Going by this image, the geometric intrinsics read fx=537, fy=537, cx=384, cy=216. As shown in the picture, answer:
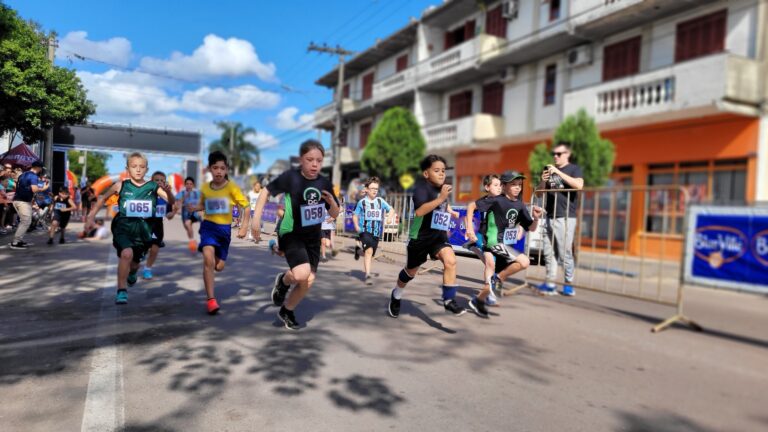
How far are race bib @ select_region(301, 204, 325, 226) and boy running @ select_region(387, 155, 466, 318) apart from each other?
39.2 inches

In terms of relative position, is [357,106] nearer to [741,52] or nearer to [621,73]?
[621,73]

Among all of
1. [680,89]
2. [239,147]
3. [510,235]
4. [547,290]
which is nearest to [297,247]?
[510,235]

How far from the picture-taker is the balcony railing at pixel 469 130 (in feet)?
71.5

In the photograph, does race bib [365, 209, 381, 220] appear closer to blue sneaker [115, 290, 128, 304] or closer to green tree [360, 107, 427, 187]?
blue sneaker [115, 290, 128, 304]

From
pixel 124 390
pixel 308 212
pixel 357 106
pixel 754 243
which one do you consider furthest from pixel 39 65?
pixel 357 106

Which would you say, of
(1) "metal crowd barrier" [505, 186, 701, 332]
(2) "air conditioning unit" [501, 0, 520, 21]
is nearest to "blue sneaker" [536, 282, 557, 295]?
(1) "metal crowd barrier" [505, 186, 701, 332]

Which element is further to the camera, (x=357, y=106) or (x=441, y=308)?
(x=357, y=106)

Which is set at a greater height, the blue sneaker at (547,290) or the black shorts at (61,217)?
the black shorts at (61,217)

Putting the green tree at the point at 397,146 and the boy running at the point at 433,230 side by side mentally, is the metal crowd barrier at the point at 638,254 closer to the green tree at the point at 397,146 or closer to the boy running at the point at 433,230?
the boy running at the point at 433,230

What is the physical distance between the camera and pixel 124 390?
138 inches

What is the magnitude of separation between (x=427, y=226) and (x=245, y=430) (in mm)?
3148

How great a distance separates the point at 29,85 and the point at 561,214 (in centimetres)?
1494

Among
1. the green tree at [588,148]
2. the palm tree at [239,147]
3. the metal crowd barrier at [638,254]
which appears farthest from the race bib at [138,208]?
the palm tree at [239,147]

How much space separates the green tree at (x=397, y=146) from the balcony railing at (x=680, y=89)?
930 centimetres
